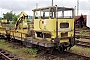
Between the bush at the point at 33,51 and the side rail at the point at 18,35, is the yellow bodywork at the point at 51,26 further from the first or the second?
the side rail at the point at 18,35

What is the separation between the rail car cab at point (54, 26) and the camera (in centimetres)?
934


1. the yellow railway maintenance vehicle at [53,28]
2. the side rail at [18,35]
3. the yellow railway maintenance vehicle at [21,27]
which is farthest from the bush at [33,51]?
the yellow railway maintenance vehicle at [21,27]

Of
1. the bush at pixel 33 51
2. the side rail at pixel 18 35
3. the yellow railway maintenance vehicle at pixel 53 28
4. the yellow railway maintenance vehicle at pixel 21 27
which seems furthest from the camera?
the yellow railway maintenance vehicle at pixel 21 27

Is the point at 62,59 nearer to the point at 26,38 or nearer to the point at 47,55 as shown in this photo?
the point at 47,55

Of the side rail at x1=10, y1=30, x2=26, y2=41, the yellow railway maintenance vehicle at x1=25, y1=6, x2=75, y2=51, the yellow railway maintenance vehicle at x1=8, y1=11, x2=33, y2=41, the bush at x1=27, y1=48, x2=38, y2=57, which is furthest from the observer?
the yellow railway maintenance vehicle at x1=8, y1=11, x2=33, y2=41

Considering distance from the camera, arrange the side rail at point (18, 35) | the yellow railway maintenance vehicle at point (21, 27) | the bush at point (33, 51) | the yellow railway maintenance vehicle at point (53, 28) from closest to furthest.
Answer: the yellow railway maintenance vehicle at point (53, 28) → the bush at point (33, 51) → the side rail at point (18, 35) → the yellow railway maintenance vehicle at point (21, 27)

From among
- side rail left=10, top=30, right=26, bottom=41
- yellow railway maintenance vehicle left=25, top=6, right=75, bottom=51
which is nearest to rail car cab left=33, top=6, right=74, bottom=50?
yellow railway maintenance vehicle left=25, top=6, right=75, bottom=51

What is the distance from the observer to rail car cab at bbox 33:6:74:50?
9.34 meters

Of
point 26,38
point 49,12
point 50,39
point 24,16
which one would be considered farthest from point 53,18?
point 24,16

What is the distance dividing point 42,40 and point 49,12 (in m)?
1.69

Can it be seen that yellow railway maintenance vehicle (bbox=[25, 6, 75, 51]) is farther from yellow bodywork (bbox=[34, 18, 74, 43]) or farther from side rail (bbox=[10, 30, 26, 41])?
side rail (bbox=[10, 30, 26, 41])

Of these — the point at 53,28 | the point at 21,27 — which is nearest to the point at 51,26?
the point at 53,28

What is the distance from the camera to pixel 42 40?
1009 cm

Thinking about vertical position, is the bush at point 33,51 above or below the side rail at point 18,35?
below
